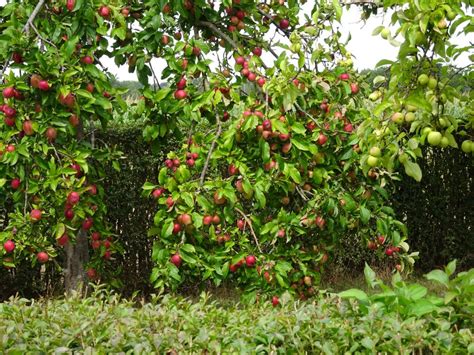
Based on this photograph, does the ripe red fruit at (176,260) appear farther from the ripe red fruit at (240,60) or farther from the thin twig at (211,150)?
the ripe red fruit at (240,60)

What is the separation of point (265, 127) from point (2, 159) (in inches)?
Result: 55.8

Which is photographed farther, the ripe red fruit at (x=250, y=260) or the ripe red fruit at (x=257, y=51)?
the ripe red fruit at (x=257, y=51)

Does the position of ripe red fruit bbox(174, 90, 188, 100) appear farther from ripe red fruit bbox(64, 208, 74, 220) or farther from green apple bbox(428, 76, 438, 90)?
green apple bbox(428, 76, 438, 90)

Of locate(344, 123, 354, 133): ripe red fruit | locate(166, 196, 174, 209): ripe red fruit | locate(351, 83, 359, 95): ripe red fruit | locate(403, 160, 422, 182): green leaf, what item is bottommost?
locate(166, 196, 174, 209): ripe red fruit

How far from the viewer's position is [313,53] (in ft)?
13.1

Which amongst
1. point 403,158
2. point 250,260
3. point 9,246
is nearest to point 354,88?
point 403,158

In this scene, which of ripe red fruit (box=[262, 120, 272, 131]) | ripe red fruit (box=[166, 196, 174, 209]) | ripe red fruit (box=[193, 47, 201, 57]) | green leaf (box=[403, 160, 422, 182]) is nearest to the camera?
green leaf (box=[403, 160, 422, 182])

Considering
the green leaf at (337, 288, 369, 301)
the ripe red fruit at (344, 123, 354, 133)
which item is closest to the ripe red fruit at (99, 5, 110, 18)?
the ripe red fruit at (344, 123, 354, 133)

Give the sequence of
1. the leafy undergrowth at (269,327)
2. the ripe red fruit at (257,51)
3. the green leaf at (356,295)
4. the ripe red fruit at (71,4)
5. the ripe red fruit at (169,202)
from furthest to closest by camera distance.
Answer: the ripe red fruit at (257,51), the ripe red fruit at (71,4), the ripe red fruit at (169,202), the green leaf at (356,295), the leafy undergrowth at (269,327)

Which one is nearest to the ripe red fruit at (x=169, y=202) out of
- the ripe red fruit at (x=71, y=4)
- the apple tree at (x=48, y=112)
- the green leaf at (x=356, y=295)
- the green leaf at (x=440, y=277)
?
the apple tree at (x=48, y=112)

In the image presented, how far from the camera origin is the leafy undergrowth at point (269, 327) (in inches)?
95.6

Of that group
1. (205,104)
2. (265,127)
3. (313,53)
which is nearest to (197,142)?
(205,104)

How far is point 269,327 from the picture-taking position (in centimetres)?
252

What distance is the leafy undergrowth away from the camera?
2.43 m
